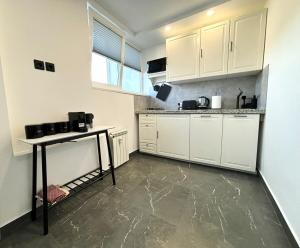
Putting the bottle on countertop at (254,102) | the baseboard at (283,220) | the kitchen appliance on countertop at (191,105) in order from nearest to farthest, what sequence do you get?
1. the baseboard at (283,220)
2. the bottle on countertop at (254,102)
3. the kitchen appliance on countertop at (191,105)

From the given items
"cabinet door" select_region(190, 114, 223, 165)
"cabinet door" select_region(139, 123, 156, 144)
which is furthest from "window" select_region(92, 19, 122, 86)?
"cabinet door" select_region(190, 114, 223, 165)

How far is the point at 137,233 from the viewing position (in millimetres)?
1171

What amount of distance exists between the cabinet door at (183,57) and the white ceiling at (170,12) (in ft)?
0.56

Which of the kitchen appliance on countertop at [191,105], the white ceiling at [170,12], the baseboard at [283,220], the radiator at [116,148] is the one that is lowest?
the baseboard at [283,220]

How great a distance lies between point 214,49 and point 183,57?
0.54 meters

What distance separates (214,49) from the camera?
236cm

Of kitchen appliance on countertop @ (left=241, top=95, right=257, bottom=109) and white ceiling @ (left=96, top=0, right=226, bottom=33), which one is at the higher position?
white ceiling @ (left=96, top=0, right=226, bottom=33)

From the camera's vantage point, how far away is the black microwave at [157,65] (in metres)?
3.09

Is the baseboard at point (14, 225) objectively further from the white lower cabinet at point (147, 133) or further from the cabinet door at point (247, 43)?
the cabinet door at point (247, 43)

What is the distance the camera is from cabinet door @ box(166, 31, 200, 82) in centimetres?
254

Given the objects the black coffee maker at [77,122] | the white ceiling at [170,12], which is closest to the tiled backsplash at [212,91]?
the white ceiling at [170,12]

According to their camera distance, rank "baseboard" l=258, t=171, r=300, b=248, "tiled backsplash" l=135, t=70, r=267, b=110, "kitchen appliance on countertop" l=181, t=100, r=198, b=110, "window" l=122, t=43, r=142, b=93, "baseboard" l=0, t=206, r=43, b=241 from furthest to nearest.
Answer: "window" l=122, t=43, r=142, b=93, "kitchen appliance on countertop" l=181, t=100, r=198, b=110, "tiled backsplash" l=135, t=70, r=267, b=110, "baseboard" l=0, t=206, r=43, b=241, "baseboard" l=258, t=171, r=300, b=248

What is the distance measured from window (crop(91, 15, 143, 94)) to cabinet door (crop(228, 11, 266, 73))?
1.96 m

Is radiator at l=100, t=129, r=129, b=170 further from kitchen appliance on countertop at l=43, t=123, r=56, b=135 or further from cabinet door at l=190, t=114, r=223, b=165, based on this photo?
cabinet door at l=190, t=114, r=223, b=165
